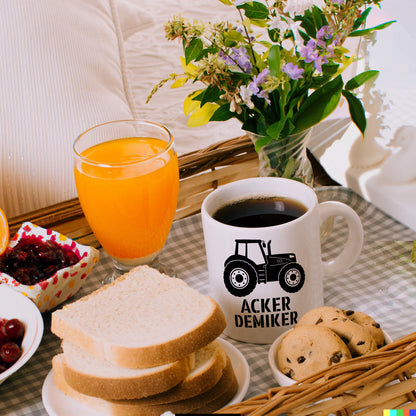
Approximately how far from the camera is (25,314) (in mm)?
776

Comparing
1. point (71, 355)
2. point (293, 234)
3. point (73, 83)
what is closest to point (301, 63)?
point (293, 234)

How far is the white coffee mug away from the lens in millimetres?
723

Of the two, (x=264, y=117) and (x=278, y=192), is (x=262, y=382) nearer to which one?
(x=278, y=192)

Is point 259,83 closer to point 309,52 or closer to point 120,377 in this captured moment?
point 309,52

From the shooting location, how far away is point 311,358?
2.10 feet

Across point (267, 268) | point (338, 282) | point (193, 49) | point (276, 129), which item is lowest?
point (338, 282)

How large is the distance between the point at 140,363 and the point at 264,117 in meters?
0.39

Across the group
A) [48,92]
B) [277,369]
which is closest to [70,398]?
[277,369]

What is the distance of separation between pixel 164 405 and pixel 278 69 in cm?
42

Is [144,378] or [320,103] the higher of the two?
[320,103]

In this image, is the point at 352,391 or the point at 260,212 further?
the point at 260,212

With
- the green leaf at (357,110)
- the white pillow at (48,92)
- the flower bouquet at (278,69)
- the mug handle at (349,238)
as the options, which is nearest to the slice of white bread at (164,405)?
the mug handle at (349,238)

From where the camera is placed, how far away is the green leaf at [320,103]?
854 mm

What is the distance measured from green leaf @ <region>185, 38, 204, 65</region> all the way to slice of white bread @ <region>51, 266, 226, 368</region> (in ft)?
0.95
